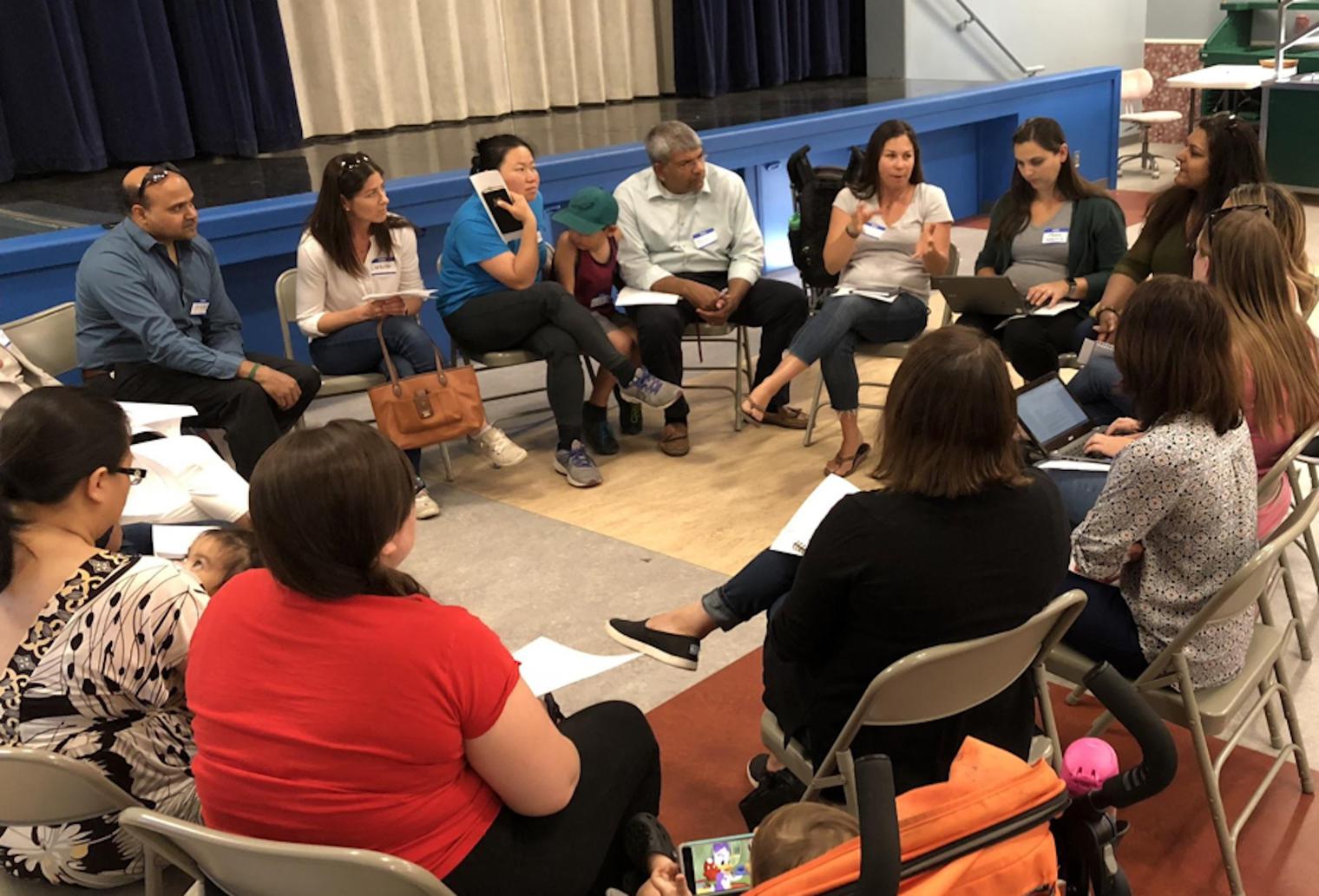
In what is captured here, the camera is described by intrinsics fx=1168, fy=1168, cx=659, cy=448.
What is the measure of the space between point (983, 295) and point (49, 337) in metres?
2.84

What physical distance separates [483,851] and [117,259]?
8.44 feet

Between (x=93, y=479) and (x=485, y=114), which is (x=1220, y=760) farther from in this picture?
(x=485, y=114)

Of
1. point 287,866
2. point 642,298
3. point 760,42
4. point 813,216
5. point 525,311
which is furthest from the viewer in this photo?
point 760,42

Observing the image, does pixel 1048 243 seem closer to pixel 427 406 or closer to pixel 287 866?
pixel 427 406

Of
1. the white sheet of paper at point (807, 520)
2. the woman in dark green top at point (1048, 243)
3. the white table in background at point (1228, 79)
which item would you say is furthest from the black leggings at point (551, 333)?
the white table in background at point (1228, 79)

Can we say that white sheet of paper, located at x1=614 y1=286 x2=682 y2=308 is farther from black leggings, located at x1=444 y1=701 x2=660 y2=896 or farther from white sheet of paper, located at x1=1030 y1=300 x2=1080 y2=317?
black leggings, located at x1=444 y1=701 x2=660 y2=896

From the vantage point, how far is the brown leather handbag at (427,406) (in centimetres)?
354

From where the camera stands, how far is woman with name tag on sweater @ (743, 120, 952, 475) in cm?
381

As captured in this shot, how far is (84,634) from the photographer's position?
167cm

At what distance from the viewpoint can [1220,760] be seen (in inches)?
77.4

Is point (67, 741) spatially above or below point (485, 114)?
below

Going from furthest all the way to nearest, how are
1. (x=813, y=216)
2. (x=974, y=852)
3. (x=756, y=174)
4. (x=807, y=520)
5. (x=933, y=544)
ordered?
(x=756, y=174) → (x=813, y=216) → (x=807, y=520) → (x=933, y=544) → (x=974, y=852)

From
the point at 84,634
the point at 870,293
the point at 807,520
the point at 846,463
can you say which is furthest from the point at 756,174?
the point at 84,634

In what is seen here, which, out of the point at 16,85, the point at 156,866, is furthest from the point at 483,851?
the point at 16,85
